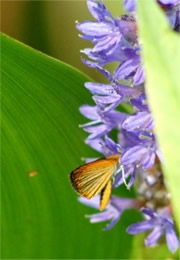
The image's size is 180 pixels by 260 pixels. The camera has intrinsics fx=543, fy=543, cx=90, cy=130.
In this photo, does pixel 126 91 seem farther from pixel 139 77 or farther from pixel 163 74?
pixel 163 74

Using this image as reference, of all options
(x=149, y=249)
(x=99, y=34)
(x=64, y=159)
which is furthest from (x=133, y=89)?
(x=149, y=249)

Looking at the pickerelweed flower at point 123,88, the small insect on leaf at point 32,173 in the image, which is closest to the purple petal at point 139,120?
the pickerelweed flower at point 123,88

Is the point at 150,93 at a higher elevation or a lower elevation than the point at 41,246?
higher

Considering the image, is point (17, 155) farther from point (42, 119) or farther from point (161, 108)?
point (161, 108)

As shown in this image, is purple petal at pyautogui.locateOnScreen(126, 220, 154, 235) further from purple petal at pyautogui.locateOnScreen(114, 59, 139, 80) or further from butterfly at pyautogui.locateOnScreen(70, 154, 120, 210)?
purple petal at pyautogui.locateOnScreen(114, 59, 139, 80)

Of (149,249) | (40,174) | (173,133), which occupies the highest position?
(173,133)

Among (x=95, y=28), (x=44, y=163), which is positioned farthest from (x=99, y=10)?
(x=44, y=163)
